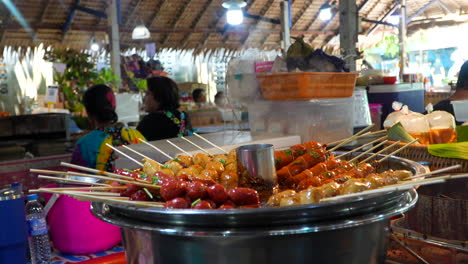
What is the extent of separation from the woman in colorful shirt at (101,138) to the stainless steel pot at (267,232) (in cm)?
264

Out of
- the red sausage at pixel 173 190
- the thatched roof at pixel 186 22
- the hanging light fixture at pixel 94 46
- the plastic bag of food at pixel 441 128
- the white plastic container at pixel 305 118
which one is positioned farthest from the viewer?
the hanging light fixture at pixel 94 46

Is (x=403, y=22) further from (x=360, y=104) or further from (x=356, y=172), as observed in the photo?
(x=356, y=172)

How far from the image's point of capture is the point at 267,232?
1145 mm

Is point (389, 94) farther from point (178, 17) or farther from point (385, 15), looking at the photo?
point (385, 15)

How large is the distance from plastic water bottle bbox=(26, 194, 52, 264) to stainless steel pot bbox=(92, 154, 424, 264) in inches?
41.1

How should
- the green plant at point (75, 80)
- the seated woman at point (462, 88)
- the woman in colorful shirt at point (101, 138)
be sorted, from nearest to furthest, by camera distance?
the woman in colorful shirt at point (101, 138) < the seated woman at point (462, 88) < the green plant at point (75, 80)

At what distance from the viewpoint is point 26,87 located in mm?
11609

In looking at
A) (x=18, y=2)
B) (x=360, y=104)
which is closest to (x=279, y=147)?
(x=360, y=104)

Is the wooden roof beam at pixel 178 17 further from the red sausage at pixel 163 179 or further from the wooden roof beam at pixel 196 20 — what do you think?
the red sausage at pixel 163 179

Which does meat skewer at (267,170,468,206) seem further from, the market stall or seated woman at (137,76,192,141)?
seated woman at (137,76,192,141)

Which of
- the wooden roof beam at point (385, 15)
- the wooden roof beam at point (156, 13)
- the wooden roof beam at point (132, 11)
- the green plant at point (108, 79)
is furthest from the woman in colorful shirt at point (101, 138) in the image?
the wooden roof beam at point (385, 15)

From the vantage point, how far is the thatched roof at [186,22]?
11.7m

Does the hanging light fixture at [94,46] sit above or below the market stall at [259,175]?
above

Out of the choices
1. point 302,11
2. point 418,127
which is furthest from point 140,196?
point 302,11
